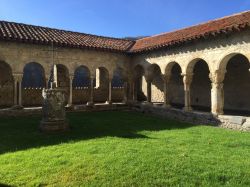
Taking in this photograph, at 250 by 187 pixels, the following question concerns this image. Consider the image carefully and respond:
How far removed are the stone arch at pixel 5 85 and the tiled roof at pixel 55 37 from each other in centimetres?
279

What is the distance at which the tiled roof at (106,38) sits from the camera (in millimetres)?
10906

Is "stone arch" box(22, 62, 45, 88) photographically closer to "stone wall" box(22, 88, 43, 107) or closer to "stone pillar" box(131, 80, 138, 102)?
"stone wall" box(22, 88, 43, 107)

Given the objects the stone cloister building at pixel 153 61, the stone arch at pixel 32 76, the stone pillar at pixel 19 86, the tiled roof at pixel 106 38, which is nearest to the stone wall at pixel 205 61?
the stone cloister building at pixel 153 61

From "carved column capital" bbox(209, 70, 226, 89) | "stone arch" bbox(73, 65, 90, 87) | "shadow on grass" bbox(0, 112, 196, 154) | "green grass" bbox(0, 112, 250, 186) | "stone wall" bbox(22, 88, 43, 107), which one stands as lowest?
"green grass" bbox(0, 112, 250, 186)

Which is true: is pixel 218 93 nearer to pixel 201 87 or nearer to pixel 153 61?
pixel 201 87

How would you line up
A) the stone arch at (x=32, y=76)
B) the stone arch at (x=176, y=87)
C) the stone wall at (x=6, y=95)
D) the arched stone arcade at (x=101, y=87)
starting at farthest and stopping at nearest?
the stone arch at (x=32, y=76), the arched stone arcade at (x=101, y=87), the stone arch at (x=176, y=87), the stone wall at (x=6, y=95)

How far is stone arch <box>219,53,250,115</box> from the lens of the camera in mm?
13266

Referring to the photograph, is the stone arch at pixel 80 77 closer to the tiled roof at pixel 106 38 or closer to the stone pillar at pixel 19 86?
the tiled roof at pixel 106 38

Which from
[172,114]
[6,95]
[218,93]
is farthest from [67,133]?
[6,95]

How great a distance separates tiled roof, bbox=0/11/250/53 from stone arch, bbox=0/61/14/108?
110 inches

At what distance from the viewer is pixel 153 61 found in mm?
14938

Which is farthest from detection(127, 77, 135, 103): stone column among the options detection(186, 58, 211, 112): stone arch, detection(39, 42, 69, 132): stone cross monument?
detection(39, 42, 69, 132): stone cross monument

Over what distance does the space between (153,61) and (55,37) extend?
17.6ft

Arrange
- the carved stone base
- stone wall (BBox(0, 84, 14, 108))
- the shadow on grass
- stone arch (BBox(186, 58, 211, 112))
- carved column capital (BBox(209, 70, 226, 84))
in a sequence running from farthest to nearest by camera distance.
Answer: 1. stone wall (BBox(0, 84, 14, 108))
2. stone arch (BBox(186, 58, 211, 112))
3. carved column capital (BBox(209, 70, 226, 84))
4. the carved stone base
5. the shadow on grass
